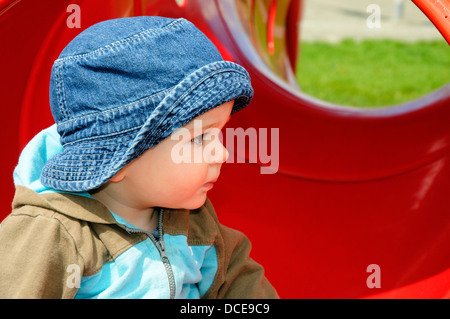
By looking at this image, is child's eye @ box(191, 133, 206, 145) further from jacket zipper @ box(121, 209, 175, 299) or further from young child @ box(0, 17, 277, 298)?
jacket zipper @ box(121, 209, 175, 299)

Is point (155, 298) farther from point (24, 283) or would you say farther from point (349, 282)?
point (349, 282)

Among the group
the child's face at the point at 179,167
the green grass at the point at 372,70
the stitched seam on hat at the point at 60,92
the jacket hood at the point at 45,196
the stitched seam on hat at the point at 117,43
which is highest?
the stitched seam on hat at the point at 117,43

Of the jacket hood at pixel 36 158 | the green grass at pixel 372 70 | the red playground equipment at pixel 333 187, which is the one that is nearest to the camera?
the jacket hood at pixel 36 158

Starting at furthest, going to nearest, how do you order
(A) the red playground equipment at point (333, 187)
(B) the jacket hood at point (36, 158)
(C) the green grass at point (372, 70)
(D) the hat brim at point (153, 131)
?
(C) the green grass at point (372, 70), (A) the red playground equipment at point (333, 187), (B) the jacket hood at point (36, 158), (D) the hat brim at point (153, 131)

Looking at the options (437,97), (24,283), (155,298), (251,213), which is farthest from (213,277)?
(437,97)

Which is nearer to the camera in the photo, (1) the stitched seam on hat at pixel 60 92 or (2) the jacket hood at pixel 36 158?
(1) the stitched seam on hat at pixel 60 92

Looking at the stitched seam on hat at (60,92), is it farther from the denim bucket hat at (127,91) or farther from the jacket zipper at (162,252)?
the jacket zipper at (162,252)

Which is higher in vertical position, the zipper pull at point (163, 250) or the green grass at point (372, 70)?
the zipper pull at point (163, 250)

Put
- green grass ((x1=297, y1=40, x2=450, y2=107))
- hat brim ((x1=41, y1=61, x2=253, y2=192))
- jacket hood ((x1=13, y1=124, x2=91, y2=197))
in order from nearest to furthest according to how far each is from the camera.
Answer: hat brim ((x1=41, y1=61, x2=253, y2=192)), jacket hood ((x1=13, y1=124, x2=91, y2=197)), green grass ((x1=297, y1=40, x2=450, y2=107))

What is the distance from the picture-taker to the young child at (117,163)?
0.93 meters

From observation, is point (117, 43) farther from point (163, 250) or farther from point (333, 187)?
point (333, 187)

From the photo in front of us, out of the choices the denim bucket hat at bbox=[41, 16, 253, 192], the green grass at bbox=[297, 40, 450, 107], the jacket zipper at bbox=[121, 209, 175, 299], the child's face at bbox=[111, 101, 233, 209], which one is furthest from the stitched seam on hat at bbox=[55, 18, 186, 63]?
the green grass at bbox=[297, 40, 450, 107]

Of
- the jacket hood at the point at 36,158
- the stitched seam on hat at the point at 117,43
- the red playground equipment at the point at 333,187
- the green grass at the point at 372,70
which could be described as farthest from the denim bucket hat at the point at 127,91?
the green grass at the point at 372,70

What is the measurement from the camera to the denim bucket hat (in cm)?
93
